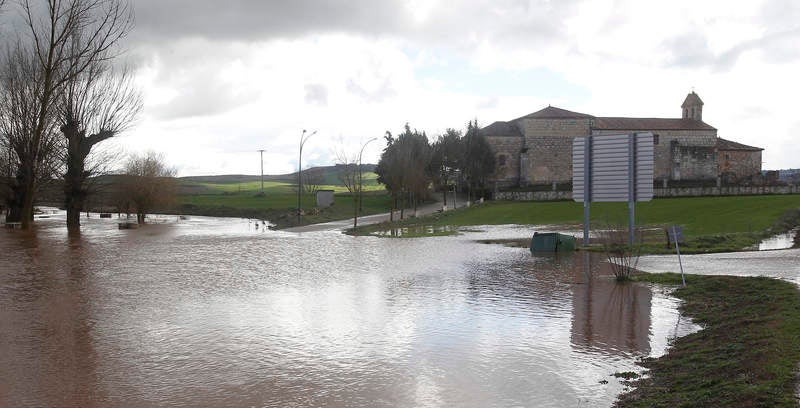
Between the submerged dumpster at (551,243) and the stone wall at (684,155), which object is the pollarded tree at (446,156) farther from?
the submerged dumpster at (551,243)

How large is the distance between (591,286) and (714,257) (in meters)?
7.55

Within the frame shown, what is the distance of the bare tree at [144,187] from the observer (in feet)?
183

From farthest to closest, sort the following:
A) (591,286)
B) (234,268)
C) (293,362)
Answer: (234,268) < (591,286) < (293,362)

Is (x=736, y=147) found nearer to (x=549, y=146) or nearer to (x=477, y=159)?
(x=549, y=146)

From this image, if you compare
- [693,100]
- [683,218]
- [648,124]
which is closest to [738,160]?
[693,100]

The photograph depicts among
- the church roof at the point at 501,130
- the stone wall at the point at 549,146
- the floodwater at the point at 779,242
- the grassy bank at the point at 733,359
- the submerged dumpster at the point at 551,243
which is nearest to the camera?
the grassy bank at the point at 733,359

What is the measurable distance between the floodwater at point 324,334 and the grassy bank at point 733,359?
1.68 ft

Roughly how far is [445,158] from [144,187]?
35.1m

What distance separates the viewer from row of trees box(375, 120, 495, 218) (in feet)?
218

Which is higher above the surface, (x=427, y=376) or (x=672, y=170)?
(x=672, y=170)

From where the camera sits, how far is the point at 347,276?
701 inches

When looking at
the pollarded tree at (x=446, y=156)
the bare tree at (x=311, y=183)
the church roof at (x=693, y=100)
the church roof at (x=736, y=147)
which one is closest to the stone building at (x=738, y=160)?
the church roof at (x=736, y=147)

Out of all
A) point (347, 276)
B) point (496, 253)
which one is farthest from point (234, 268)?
point (496, 253)

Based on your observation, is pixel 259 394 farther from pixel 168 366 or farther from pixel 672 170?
pixel 672 170
